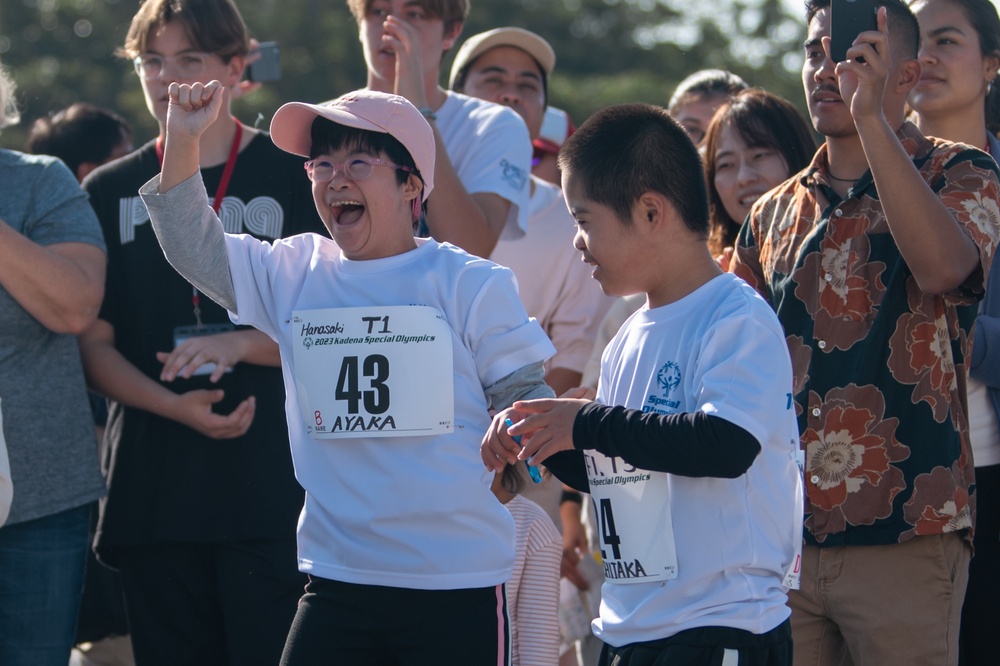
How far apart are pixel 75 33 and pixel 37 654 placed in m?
30.3

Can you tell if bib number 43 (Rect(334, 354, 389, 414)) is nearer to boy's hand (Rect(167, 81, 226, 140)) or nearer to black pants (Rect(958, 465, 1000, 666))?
boy's hand (Rect(167, 81, 226, 140))

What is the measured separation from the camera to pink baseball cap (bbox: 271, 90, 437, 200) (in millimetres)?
3715

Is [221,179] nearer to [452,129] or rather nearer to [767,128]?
[452,129]

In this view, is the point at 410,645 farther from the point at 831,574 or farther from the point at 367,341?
the point at 831,574

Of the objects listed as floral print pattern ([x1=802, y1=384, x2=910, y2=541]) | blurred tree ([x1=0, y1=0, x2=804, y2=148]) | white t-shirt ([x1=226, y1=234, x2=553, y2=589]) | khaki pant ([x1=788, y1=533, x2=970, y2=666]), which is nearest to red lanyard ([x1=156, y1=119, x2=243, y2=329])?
white t-shirt ([x1=226, y1=234, x2=553, y2=589])

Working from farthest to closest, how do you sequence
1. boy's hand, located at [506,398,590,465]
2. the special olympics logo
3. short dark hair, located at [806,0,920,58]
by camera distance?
short dark hair, located at [806,0,920,58] < the special olympics logo < boy's hand, located at [506,398,590,465]

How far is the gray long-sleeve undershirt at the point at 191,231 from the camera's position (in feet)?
11.7

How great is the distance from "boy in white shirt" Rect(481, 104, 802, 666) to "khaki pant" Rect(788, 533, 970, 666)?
595mm

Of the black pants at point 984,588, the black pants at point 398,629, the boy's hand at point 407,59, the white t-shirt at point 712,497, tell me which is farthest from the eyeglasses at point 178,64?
the black pants at point 984,588

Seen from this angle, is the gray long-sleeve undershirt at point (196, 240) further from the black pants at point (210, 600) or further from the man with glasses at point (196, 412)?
the black pants at point (210, 600)

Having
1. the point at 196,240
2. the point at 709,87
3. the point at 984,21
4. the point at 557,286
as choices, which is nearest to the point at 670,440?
the point at 196,240

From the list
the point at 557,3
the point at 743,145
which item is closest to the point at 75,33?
the point at 557,3

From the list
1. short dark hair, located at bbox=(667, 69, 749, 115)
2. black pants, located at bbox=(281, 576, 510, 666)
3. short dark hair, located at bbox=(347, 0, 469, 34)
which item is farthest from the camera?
short dark hair, located at bbox=(667, 69, 749, 115)

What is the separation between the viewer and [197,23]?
15.3 feet
